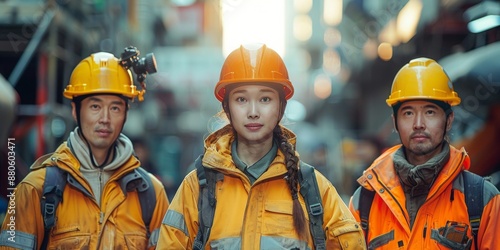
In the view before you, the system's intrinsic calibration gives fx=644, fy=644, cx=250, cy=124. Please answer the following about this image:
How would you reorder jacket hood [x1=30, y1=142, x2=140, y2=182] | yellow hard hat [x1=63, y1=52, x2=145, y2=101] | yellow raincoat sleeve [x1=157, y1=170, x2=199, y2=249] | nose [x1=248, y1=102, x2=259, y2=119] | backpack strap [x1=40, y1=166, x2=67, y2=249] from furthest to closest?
yellow hard hat [x1=63, y1=52, x2=145, y2=101]
jacket hood [x1=30, y1=142, x2=140, y2=182]
backpack strap [x1=40, y1=166, x2=67, y2=249]
nose [x1=248, y1=102, x2=259, y2=119]
yellow raincoat sleeve [x1=157, y1=170, x2=199, y2=249]

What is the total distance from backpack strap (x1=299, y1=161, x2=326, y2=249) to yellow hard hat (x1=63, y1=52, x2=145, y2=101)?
1801mm

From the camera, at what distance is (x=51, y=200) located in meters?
4.92

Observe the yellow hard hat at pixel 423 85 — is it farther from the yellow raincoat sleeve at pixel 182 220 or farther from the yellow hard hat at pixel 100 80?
the yellow hard hat at pixel 100 80

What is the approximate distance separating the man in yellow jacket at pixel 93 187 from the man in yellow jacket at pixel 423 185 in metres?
1.84

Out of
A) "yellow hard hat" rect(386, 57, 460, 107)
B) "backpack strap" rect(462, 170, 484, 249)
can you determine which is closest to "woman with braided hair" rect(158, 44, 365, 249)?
"backpack strap" rect(462, 170, 484, 249)

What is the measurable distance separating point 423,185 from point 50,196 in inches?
116

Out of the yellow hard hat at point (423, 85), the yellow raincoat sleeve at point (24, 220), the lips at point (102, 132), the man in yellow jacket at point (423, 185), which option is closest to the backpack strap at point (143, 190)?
the lips at point (102, 132)

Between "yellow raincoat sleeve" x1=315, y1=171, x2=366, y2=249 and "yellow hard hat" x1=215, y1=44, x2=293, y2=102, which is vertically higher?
"yellow hard hat" x1=215, y1=44, x2=293, y2=102

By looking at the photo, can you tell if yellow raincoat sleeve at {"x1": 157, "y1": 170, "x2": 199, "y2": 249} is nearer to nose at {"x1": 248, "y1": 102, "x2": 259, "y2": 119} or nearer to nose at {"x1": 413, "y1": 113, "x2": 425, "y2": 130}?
nose at {"x1": 248, "y1": 102, "x2": 259, "y2": 119}

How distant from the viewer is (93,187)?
5.20 meters

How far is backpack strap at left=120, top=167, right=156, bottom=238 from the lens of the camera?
525cm

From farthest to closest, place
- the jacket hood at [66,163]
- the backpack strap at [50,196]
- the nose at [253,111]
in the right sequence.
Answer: the jacket hood at [66,163], the backpack strap at [50,196], the nose at [253,111]

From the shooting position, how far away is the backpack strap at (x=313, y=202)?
14.4 ft

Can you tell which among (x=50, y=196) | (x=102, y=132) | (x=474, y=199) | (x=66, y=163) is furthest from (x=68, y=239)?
(x=474, y=199)
